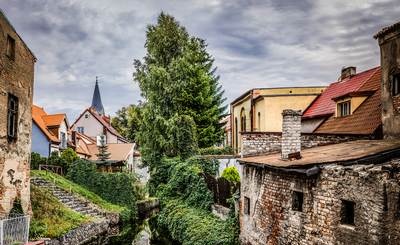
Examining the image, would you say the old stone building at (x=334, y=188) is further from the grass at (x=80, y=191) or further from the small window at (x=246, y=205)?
the grass at (x=80, y=191)

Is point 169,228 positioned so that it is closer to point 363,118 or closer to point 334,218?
point 363,118

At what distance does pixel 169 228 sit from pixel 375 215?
17.0 metres

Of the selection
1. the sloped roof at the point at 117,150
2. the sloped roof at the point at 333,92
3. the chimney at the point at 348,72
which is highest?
the chimney at the point at 348,72

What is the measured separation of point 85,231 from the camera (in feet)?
71.3

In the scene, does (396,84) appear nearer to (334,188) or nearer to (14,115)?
(334,188)

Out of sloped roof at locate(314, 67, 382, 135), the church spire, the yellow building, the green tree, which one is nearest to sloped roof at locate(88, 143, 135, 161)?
the green tree

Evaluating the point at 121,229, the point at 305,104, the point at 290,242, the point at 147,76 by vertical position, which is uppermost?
the point at 147,76

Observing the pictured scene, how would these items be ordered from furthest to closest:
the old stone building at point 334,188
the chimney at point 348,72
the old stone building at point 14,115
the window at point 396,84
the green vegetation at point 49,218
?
the chimney at point 348,72 → the green vegetation at point 49,218 → the old stone building at point 14,115 → the window at point 396,84 → the old stone building at point 334,188

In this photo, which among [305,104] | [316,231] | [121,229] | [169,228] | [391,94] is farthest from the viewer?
[305,104]

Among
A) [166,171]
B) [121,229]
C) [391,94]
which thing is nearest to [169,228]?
[121,229]

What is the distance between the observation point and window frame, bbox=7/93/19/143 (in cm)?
1728

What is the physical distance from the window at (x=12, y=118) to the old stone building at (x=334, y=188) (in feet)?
29.8

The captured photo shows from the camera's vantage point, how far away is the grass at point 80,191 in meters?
28.0

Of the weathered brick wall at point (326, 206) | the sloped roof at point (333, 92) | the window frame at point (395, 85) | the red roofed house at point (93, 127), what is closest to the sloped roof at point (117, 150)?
the red roofed house at point (93, 127)
